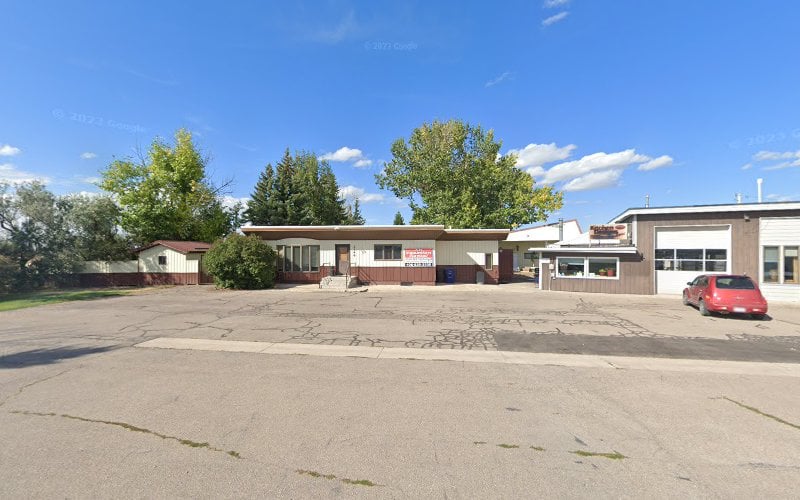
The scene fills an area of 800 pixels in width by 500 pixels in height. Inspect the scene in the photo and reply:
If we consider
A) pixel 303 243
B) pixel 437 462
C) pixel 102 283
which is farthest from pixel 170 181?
pixel 437 462

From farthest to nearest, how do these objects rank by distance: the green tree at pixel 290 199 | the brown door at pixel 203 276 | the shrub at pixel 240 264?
the green tree at pixel 290 199
the brown door at pixel 203 276
the shrub at pixel 240 264

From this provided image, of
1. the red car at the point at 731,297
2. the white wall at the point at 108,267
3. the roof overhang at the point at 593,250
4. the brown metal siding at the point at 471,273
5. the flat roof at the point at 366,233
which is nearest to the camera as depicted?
the red car at the point at 731,297

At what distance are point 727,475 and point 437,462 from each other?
265cm

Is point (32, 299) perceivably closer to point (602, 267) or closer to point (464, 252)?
point (464, 252)

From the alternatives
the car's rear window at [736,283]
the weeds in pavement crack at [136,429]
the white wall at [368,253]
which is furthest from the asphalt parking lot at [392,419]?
the white wall at [368,253]

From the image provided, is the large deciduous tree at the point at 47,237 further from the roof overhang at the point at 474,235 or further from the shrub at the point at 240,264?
the roof overhang at the point at 474,235

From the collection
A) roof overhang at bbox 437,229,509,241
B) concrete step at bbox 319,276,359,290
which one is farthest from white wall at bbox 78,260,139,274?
roof overhang at bbox 437,229,509,241

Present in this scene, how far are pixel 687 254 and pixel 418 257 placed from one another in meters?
14.7

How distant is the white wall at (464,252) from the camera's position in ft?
76.3

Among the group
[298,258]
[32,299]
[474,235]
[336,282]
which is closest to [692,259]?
[474,235]

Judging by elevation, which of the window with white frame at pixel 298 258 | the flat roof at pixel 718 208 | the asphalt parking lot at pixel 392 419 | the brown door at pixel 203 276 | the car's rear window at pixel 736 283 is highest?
the flat roof at pixel 718 208

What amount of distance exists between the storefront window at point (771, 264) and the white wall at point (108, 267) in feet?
121

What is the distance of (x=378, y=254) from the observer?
2231 cm

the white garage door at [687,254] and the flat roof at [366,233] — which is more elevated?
the flat roof at [366,233]
